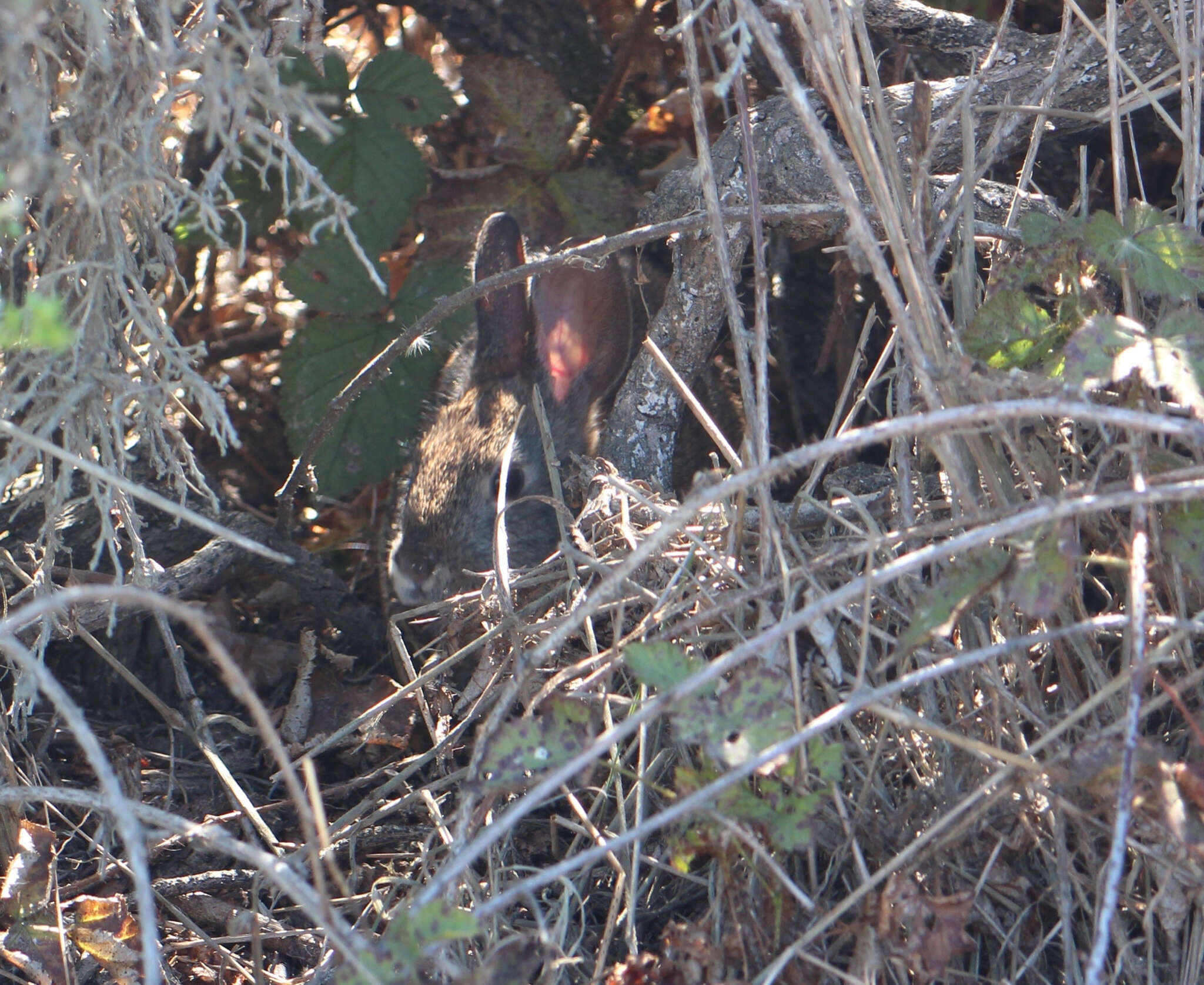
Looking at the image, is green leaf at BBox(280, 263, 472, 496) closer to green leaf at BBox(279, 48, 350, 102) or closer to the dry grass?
green leaf at BBox(279, 48, 350, 102)

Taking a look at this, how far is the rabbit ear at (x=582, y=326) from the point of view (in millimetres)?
4078

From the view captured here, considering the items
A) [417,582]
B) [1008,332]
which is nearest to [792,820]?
[1008,332]

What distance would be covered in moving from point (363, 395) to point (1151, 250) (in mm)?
2478

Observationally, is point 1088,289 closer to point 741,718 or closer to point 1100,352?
point 1100,352

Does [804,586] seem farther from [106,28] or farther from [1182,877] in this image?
Result: [106,28]

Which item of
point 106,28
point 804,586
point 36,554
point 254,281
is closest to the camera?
point 106,28

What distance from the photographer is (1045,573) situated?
5.98ft

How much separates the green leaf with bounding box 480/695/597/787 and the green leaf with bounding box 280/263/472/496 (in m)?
2.09

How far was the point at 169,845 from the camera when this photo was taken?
2.77 metres

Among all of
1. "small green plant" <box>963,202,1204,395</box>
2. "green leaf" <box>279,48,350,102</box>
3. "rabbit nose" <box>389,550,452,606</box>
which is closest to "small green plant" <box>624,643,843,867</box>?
"small green plant" <box>963,202,1204,395</box>

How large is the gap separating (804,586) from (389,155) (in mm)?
2349

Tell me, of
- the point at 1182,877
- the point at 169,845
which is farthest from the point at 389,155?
the point at 1182,877

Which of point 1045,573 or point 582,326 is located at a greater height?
point 1045,573

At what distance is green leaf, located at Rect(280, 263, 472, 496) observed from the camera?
3852 millimetres
